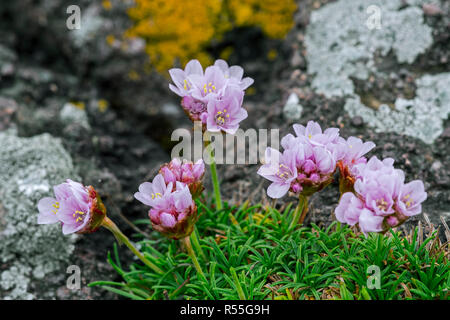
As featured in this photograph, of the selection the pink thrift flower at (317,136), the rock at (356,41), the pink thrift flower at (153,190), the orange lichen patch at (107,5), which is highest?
the orange lichen patch at (107,5)

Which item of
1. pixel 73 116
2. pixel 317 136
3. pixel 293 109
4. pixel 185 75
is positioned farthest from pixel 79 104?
pixel 317 136

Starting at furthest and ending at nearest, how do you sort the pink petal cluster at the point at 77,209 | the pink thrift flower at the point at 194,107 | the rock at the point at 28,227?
the rock at the point at 28,227, the pink thrift flower at the point at 194,107, the pink petal cluster at the point at 77,209

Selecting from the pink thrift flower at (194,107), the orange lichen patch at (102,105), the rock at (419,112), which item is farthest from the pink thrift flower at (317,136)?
the orange lichen patch at (102,105)

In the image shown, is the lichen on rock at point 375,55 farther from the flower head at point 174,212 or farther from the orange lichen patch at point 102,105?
the orange lichen patch at point 102,105

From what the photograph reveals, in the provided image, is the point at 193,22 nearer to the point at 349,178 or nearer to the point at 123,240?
the point at 123,240

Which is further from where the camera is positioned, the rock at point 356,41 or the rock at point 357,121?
the rock at point 356,41

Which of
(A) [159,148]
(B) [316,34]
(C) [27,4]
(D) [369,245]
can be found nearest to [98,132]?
(A) [159,148]

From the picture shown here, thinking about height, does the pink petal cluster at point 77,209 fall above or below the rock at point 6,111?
below

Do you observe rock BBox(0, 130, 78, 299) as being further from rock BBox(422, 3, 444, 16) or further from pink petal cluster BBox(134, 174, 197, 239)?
rock BBox(422, 3, 444, 16)
